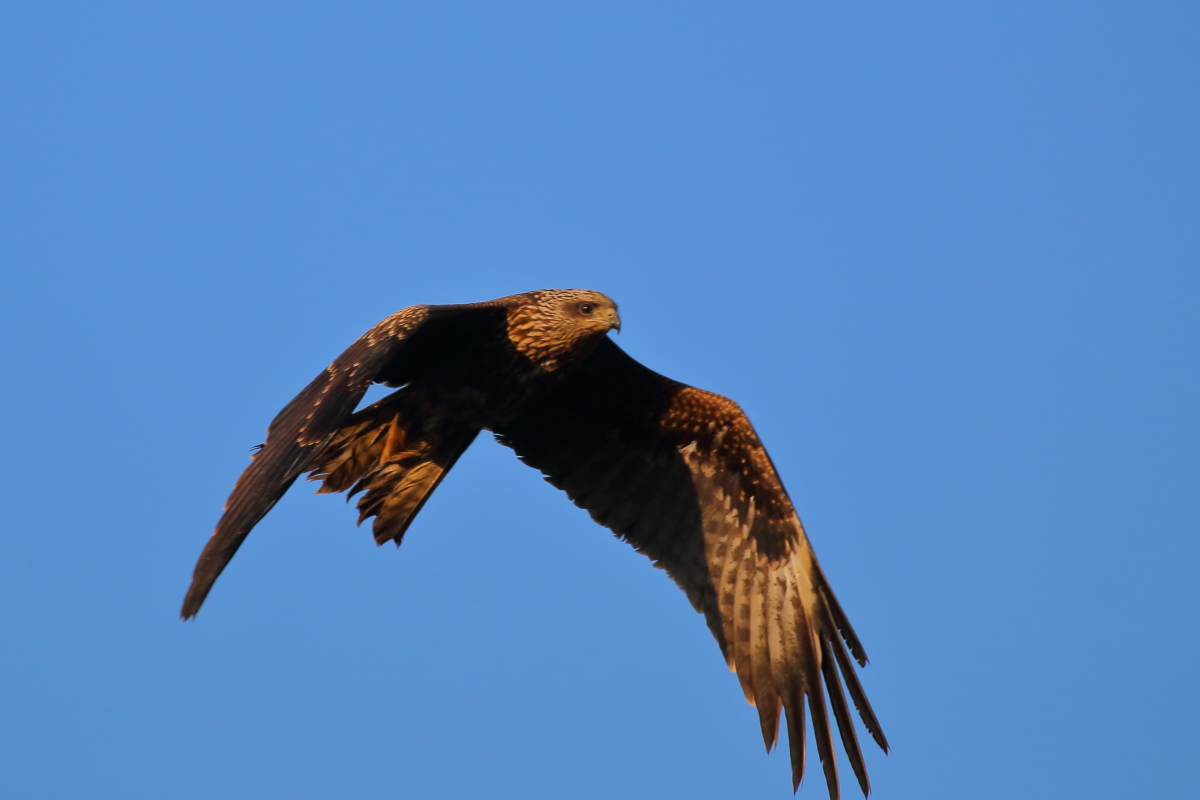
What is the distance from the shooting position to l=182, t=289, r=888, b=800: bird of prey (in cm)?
935

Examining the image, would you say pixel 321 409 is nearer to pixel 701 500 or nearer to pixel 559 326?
pixel 559 326

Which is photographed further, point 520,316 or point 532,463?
point 532,463

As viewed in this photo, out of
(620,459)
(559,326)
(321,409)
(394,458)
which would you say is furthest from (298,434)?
(620,459)

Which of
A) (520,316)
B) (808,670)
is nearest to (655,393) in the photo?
(520,316)

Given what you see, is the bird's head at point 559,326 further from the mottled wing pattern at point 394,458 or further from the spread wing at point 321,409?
the mottled wing pattern at point 394,458

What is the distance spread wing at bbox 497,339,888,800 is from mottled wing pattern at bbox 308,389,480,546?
3.03 feet

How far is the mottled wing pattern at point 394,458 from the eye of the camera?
945 cm

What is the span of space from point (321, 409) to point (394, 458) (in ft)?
5.85

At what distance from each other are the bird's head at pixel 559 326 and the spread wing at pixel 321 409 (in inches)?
8.7

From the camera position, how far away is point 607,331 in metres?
9.45

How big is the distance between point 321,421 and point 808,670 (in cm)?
404

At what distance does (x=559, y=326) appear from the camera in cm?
941

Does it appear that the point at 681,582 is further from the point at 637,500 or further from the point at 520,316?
the point at 520,316

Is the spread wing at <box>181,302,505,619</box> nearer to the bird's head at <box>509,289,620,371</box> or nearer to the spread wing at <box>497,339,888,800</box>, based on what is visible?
the bird's head at <box>509,289,620,371</box>
